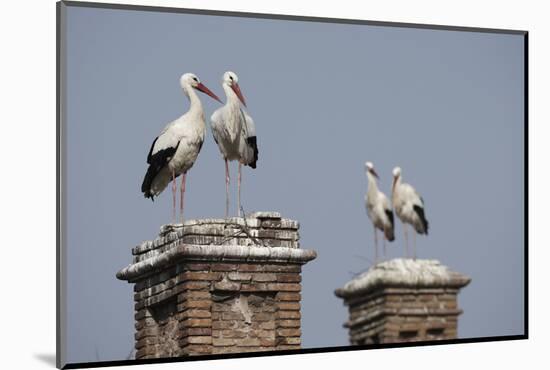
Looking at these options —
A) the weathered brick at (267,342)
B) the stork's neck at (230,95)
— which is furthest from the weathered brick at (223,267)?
the stork's neck at (230,95)

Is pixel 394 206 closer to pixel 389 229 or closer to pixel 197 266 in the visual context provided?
pixel 389 229

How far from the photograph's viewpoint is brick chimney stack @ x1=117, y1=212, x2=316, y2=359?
11594 mm

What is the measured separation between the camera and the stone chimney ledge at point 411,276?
12609 millimetres

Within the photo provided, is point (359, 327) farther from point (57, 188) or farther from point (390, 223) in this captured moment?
point (57, 188)

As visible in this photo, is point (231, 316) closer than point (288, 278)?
Yes

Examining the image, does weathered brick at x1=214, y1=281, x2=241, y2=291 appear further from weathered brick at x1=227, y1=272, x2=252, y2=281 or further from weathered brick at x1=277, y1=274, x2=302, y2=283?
weathered brick at x1=277, y1=274, x2=302, y2=283

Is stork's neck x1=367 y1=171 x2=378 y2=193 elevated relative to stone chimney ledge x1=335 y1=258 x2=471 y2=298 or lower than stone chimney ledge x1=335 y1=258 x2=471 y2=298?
elevated

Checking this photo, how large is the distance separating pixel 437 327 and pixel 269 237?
5.33 feet

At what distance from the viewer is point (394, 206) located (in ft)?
41.6

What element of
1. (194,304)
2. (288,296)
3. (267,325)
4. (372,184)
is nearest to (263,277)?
(288,296)

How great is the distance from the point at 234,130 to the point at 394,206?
142 cm

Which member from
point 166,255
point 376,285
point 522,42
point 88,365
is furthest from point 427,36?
point 88,365

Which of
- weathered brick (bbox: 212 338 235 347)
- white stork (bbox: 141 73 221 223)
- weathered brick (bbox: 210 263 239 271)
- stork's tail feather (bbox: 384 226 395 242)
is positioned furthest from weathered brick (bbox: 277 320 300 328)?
stork's tail feather (bbox: 384 226 395 242)

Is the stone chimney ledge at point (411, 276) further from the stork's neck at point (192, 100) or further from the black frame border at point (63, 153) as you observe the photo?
the stork's neck at point (192, 100)
